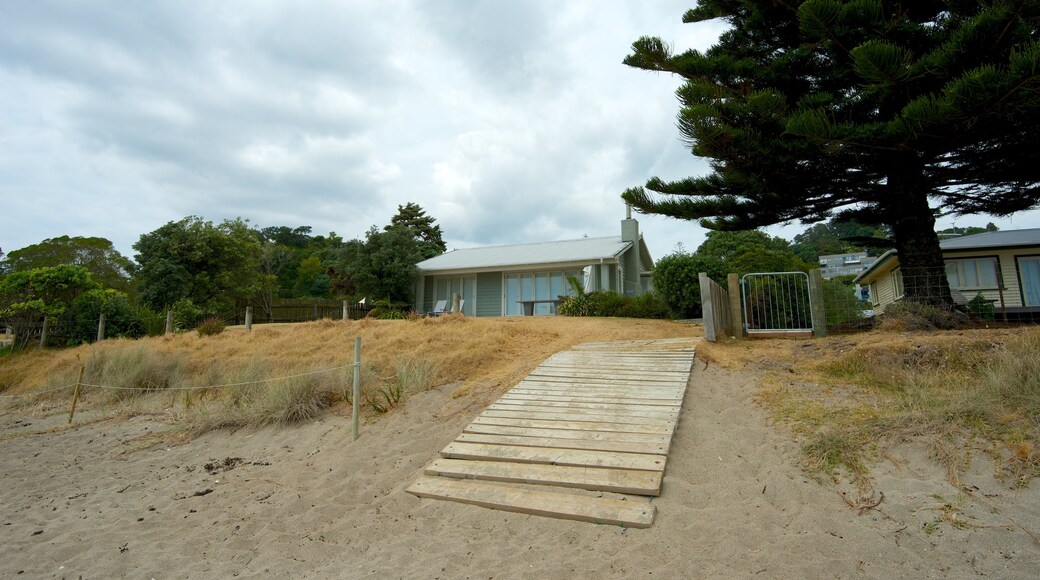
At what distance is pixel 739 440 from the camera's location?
5098 mm

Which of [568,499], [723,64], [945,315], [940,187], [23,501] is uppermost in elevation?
[723,64]

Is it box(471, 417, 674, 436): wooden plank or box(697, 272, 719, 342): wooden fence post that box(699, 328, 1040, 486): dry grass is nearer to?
box(471, 417, 674, 436): wooden plank

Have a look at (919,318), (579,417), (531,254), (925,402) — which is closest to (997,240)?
(919,318)

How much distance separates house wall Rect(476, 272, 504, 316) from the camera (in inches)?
895

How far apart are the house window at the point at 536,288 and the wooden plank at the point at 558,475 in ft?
51.7

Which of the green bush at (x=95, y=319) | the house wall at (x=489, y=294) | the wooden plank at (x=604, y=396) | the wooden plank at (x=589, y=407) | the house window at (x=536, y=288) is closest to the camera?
the wooden plank at (x=589, y=407)

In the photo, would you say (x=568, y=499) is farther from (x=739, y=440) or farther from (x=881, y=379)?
(x=881, y=379)

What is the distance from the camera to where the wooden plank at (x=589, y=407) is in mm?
5777

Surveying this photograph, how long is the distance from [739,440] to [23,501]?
304 inches

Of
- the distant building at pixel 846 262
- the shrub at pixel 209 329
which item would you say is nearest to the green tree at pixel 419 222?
the shrub at pixel 209 329

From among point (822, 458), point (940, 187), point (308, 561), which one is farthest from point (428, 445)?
point (940, 187)

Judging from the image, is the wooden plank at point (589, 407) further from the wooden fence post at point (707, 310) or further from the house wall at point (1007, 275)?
the house wall at point (1007, 275)

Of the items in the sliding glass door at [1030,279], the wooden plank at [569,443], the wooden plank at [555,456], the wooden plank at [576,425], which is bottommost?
the wooden plank at [555,456]

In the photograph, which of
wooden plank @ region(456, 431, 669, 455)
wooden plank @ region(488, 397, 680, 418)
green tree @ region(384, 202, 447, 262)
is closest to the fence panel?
wooden plank @ region(488, 397, 680, 418)
